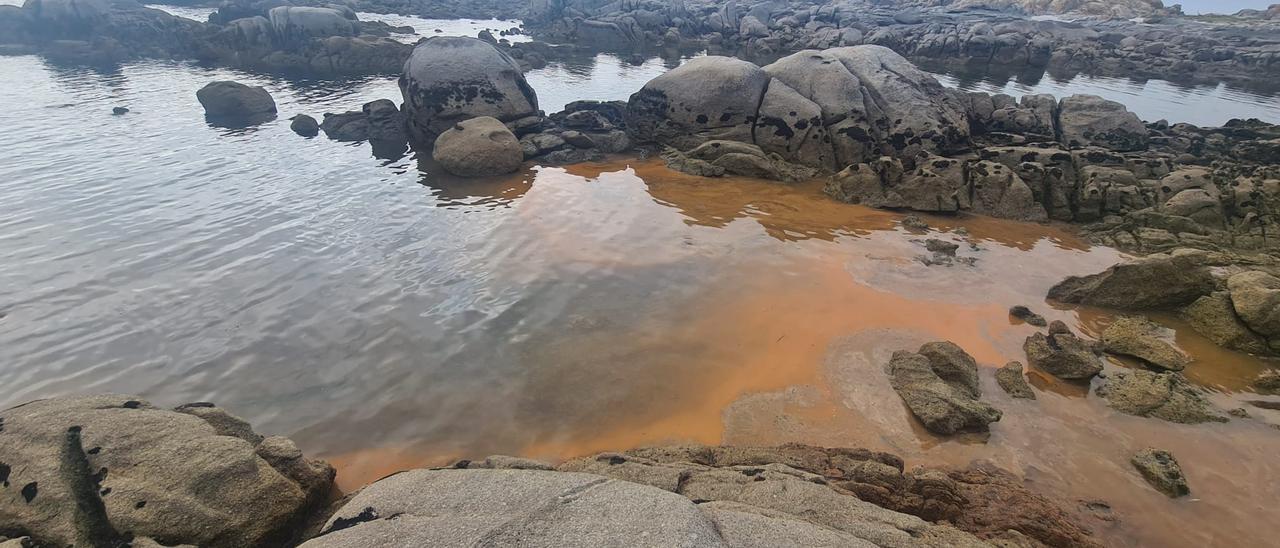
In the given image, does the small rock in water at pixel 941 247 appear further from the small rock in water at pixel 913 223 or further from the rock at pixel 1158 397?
the rock at pixel 1158 397

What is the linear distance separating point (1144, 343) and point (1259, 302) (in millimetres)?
1858

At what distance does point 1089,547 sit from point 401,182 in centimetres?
1541

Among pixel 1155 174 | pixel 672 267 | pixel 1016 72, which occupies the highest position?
pixel 1016 72

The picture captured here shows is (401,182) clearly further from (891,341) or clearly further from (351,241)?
(891,341)

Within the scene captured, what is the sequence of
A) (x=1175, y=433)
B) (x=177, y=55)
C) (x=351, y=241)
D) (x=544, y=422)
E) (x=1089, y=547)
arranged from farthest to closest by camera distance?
(x=177, y=55), (x=351, y=241), (x=544, y=422), (x=1175, y=433), (x=1089, y=547)

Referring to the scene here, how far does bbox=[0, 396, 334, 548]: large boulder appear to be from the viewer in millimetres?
4207

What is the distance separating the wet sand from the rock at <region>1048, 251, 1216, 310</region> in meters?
0.38

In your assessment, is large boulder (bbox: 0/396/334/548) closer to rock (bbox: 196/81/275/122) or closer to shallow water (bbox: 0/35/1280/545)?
shallow water (bbox: 0/35/1280/545)

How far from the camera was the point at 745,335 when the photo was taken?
873 cm

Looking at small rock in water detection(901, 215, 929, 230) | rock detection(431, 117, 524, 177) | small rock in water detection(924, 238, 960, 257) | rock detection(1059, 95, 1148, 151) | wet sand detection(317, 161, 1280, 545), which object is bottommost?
wet sand detection(317, 161, 1280, 545)

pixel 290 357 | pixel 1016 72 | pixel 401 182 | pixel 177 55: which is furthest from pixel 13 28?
pixel 1016 72

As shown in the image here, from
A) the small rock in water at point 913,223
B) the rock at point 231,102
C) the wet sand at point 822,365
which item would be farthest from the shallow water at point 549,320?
the rock at point 231,102

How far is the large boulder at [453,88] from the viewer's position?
18.4 metres

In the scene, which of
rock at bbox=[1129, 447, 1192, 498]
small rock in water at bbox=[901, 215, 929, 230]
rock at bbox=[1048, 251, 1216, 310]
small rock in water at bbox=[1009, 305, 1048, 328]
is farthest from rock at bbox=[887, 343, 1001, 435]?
small rock in water at bbox=[901, 215, 929, 230]
